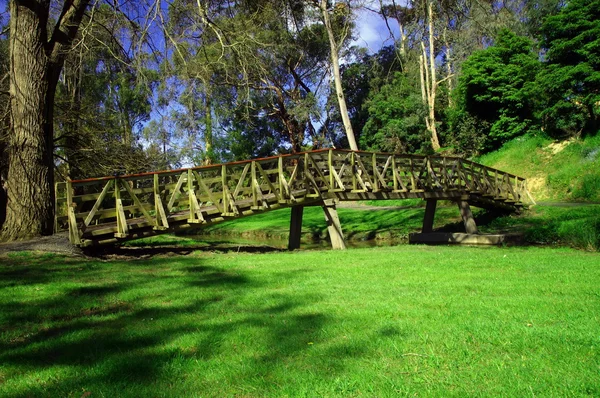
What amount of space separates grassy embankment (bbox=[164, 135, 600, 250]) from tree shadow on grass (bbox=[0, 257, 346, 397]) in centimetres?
1225

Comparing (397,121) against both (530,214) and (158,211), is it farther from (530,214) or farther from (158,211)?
(158,211)

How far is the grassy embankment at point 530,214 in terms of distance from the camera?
678 inches

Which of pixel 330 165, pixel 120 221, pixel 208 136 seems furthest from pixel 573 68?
pixel 208 136

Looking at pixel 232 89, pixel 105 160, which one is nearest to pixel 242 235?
pixel 105 160

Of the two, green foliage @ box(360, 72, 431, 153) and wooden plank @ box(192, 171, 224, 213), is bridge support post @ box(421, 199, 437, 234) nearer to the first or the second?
→ wooden plank @ box(192, 171, 224, 213)

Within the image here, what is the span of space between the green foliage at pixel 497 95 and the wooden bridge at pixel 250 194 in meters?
15.9

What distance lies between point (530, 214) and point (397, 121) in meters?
20.1

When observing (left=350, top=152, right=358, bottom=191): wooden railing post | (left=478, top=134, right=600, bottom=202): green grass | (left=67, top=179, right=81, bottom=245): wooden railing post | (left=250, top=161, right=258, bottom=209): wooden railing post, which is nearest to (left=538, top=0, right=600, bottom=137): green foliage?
(left=478, top=134, right=600, bottom=202): green grass

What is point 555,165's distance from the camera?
28.5 metres

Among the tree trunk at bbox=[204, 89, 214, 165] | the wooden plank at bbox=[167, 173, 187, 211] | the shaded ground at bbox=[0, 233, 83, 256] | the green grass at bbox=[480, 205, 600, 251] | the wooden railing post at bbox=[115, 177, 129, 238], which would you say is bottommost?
the green grass at bbox=[480, 205, 600, 251]

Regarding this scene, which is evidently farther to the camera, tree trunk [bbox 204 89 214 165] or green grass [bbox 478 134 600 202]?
tree trunk [bbox 204 89 214 165]

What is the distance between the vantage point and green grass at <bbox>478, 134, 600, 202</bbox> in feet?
81.9

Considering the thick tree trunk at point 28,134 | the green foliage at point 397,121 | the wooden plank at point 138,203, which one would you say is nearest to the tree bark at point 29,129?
the thick tree trunk at point 28,134

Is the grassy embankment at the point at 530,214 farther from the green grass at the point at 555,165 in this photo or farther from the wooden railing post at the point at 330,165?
the wooden railing post at the point at 330,165
